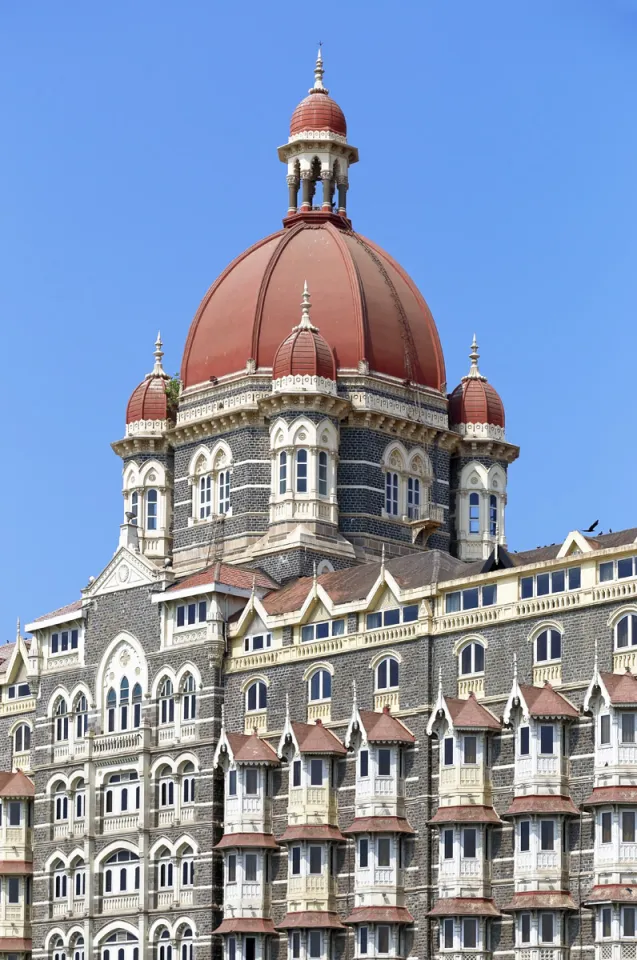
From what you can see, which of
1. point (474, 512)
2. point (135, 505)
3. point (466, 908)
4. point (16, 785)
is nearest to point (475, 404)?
point (474, 512)

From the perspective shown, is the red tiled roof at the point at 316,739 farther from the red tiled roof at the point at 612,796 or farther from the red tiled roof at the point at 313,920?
the red tiled roof at the point at 612,796

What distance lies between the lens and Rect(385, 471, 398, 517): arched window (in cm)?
10819

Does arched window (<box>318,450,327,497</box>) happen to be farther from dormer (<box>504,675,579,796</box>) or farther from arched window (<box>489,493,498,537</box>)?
dormer (<box>504,675,579,796</box>)

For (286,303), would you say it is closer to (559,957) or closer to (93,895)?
(93,895)

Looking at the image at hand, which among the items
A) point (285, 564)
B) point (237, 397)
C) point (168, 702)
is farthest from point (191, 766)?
point (237, 397)

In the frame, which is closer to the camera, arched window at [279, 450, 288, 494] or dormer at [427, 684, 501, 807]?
dormer at [427, 684, 501, 807]

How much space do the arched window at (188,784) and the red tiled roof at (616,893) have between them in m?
21.7

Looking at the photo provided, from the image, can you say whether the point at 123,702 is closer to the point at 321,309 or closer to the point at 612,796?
the point at 321,309

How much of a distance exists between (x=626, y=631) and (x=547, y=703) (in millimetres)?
3734

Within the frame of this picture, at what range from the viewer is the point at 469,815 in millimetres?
87375

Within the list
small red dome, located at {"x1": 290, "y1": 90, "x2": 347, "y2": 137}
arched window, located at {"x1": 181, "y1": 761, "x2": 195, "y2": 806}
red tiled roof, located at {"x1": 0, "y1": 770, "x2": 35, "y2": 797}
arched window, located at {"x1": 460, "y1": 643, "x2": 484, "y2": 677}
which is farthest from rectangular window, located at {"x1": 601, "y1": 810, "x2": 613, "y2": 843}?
small red dome, located at {"x1": 290, "y1": 90, "x2": 347, "y2": 137}

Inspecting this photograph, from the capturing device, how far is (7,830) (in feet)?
353

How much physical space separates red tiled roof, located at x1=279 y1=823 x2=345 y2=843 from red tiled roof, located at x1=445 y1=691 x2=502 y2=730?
24.9 ft

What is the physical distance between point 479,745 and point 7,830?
2821 centimetres
